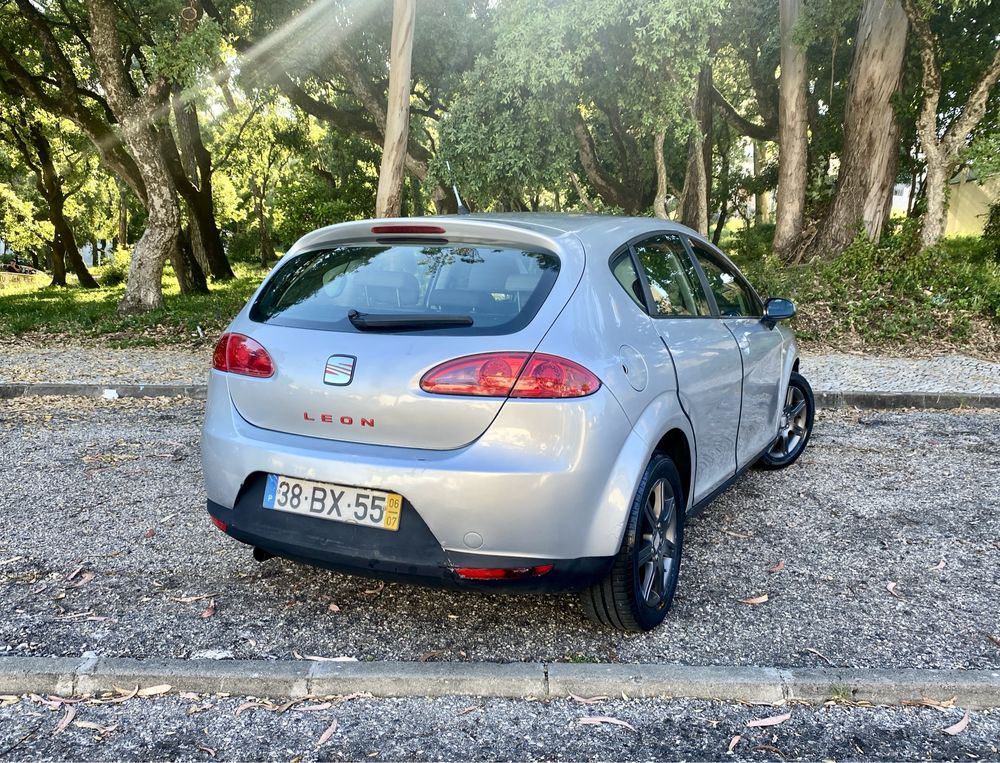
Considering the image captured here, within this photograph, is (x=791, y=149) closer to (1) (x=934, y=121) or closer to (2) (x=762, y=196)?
(1) (x=934, y=121)

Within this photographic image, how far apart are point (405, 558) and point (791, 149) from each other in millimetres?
14074

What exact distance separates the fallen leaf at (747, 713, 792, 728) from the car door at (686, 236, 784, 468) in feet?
5.70

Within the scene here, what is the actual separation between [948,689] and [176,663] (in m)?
2.71

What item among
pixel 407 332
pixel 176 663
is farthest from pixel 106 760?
pixel 407 332

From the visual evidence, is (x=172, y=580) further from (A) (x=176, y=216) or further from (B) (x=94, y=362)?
(A) (x=176, y=216)

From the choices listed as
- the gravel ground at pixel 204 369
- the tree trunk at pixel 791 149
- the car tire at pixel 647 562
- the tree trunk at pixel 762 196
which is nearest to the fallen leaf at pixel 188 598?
the car tire at pixel 647 562

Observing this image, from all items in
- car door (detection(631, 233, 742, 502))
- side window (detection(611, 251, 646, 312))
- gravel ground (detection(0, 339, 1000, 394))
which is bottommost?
gravel ground (detection(0, 339, 1000, 394))

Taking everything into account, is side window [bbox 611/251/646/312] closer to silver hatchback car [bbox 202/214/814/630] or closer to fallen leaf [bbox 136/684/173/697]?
silver hatchback car [bbox 202/214/814/630]

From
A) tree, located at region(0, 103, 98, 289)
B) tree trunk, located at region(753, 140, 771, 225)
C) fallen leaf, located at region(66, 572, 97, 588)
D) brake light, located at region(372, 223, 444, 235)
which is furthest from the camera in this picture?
tree trunk, located at region(753, 140, 771, 225)

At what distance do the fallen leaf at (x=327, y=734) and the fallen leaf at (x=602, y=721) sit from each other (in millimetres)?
798

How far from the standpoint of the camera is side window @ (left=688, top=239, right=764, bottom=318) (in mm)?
4133

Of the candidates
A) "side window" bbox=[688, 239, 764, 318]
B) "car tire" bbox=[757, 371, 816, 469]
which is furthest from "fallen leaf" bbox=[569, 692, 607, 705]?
"car tire" bbox=[757, 371, 816, 469]

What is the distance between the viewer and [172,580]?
3576 mm

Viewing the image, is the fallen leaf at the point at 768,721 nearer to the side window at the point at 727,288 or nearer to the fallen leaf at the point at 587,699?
the fallen leaf at the point at 587,699
